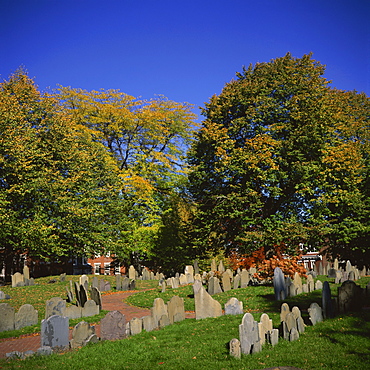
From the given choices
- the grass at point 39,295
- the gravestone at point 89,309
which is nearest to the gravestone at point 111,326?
the grass at point 39,295

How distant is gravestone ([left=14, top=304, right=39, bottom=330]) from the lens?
41.1 ft

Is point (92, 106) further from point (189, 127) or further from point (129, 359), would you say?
point (129, 359)

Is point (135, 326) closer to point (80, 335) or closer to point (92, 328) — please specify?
point (92, 328)

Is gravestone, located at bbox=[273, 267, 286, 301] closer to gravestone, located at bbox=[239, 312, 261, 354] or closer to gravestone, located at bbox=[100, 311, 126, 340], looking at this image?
gravestone, located at bbox=[239, 312, 261, 354]

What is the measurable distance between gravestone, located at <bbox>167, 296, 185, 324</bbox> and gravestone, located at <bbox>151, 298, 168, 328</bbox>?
0.62 ft

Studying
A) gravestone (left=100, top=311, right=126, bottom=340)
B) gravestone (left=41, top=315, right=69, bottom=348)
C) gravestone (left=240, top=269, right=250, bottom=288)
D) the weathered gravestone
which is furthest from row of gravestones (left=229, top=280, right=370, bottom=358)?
gravestone (left=240, top=269, right=250, bottom=288)

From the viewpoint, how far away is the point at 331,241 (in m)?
23.1

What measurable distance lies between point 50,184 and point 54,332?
687 inches

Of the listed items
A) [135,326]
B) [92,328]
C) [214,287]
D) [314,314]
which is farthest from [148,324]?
[214,287]

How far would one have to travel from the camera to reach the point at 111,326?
10312mm

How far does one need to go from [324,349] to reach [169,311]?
561cm

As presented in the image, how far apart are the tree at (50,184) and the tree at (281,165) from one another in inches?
321

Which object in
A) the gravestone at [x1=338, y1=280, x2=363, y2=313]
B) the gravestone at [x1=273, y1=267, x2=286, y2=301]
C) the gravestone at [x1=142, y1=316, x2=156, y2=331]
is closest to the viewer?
the gravestone at [x1=338, y1=280, x2=363, y2=313]

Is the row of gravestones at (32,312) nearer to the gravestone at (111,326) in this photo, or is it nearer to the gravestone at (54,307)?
the gravestone at (54,307)
